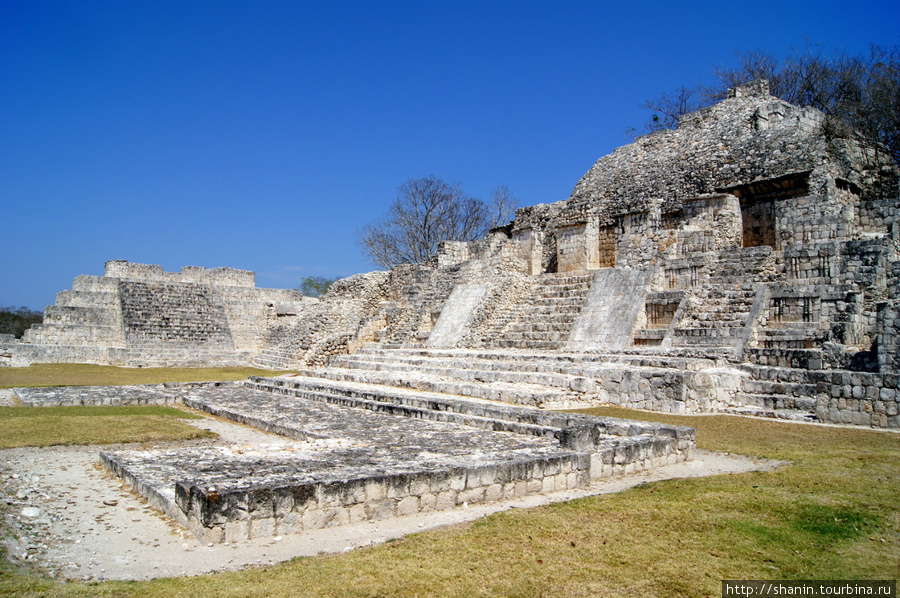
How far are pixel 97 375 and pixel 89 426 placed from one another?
376 inches

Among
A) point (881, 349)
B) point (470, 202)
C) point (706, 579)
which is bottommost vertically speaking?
point (706, 579)

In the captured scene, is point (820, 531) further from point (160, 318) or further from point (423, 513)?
point (160, 318)

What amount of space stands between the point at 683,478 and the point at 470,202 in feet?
101

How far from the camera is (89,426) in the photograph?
8.55 meters

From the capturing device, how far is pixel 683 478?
5.97m

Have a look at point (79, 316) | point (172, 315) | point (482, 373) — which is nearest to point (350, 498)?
point (482, 373)

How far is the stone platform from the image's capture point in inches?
171

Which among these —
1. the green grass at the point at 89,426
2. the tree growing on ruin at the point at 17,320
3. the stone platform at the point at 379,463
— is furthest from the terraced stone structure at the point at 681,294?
the tree growing on ruin at the point at 17,320

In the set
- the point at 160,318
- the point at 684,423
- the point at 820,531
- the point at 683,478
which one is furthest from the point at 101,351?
the point at 820,531

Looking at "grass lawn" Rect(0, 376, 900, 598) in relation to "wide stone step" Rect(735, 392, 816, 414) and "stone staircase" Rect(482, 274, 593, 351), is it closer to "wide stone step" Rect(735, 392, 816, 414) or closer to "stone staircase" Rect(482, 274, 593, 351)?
"wide stone step" Rect(735, 392, 816, 414)

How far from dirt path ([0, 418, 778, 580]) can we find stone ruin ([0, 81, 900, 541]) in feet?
0.46

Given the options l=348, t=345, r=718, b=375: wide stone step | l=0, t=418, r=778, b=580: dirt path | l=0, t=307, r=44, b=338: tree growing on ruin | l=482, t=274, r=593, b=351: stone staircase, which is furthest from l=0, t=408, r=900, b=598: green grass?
l=0, t=307, r=44, b=338: tree growing on ruin

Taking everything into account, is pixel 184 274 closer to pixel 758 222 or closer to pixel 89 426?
pixel 89 426

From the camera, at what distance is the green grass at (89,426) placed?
24.8 ft
